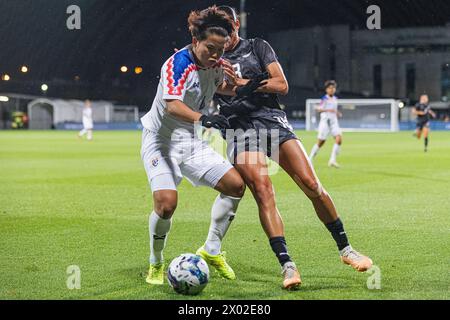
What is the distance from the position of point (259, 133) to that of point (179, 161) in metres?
0.89

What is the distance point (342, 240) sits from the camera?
708cm

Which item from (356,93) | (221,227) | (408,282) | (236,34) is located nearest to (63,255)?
(221,227)

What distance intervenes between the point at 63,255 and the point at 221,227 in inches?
79.0

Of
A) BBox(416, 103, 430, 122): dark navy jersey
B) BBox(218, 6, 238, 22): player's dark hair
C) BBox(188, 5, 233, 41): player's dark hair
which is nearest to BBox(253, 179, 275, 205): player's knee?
BBox(188, 5, 233, 41): player's dark hair

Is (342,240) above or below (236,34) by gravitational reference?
below

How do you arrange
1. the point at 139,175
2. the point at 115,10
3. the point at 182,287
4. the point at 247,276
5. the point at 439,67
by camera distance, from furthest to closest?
the point at 439,67, the point at 115,10, the point at 139,175, the point at 247,276, the point at 182,287

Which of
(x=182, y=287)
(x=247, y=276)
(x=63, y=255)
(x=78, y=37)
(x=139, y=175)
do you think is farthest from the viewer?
(x=78, y=37)

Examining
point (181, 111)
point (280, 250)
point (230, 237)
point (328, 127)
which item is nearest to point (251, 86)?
point (181, 111)

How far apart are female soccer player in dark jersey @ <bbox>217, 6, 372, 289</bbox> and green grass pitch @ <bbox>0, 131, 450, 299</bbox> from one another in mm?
424

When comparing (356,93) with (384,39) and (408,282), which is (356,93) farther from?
(408,282)

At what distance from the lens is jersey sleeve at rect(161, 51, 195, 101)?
6.45 m

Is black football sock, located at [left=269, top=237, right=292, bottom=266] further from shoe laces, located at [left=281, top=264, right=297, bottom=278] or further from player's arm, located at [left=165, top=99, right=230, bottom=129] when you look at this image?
player's arm, located at [left=165, top=99, right=230, bottom=129]

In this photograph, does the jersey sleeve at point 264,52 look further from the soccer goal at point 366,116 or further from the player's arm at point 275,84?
the soccer goal at point 366,116

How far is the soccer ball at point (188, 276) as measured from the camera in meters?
6.17
